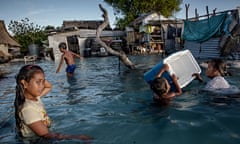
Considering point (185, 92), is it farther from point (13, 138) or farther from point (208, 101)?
point (13, 138)

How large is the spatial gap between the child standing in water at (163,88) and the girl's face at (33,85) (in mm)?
2445

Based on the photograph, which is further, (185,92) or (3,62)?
(3,62)

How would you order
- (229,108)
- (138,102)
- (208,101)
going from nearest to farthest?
(229,108), (208,101), (138,102)

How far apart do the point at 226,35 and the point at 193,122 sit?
1051cm

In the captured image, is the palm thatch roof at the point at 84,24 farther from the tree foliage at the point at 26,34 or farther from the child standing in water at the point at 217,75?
the child standing in water at the point at 217,75

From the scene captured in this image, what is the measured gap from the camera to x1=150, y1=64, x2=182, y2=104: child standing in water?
14.9 feet

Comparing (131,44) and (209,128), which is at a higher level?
(131,44)

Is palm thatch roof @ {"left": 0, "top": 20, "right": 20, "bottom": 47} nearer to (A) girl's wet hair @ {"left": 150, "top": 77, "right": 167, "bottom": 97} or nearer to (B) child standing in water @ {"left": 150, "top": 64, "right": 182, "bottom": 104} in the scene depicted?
(B) child standing in water @ {"left": 150, "top": 64, "right": 182, "bottom": 104}

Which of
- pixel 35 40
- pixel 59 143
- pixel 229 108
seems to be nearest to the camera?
pixel 59 143

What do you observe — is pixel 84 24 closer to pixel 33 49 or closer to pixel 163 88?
pixel 33 49

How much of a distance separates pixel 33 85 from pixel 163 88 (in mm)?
2675

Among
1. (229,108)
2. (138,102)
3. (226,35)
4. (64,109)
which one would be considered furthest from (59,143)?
(226,35)

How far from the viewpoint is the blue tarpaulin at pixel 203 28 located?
13289 millimetres

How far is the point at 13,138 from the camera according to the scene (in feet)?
11.5
